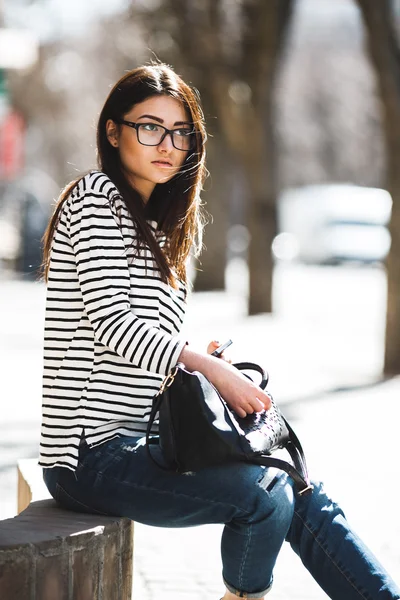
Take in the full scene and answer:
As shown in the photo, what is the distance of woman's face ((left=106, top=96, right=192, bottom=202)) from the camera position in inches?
130

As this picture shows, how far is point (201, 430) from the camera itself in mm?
2840

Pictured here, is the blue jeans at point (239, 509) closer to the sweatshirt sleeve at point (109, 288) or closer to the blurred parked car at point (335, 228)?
the sweatshirt sleeve at point (109, 288)

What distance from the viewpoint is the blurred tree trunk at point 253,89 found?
A: 14.4 m

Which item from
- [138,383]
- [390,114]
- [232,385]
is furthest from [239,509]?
[390,114]

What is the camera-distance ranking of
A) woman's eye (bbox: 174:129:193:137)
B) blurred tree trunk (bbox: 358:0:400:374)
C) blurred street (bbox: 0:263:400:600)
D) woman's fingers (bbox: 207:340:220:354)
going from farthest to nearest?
blurred tree trunk (bbox: 358:0:400:374), blurred street (bbox: 0:263:400:600), woman's fingers (bbox: 207:340:220:354), woman's eye (bbox: 174:129:193:137)

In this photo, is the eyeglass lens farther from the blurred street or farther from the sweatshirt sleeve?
the blurred street

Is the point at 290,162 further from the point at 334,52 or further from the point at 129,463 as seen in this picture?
the point at 129,463

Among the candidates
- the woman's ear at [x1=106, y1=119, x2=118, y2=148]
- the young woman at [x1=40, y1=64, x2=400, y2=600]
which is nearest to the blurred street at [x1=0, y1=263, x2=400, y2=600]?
the young woman at [x1=40, y1=64, x2=400, y2=600]

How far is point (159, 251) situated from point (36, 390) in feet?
19.3

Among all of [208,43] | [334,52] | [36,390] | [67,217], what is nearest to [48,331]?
[67,217]

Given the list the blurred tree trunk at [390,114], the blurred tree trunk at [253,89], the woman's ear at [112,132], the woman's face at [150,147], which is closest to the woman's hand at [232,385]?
the woman's face at [150,147]

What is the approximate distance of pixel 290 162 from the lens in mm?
59000

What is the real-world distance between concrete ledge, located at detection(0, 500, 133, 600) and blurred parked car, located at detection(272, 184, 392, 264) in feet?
85.6

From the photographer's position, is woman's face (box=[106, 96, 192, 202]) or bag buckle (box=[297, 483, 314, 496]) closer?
bag buckle (box=[297, 483, 314, 496])
